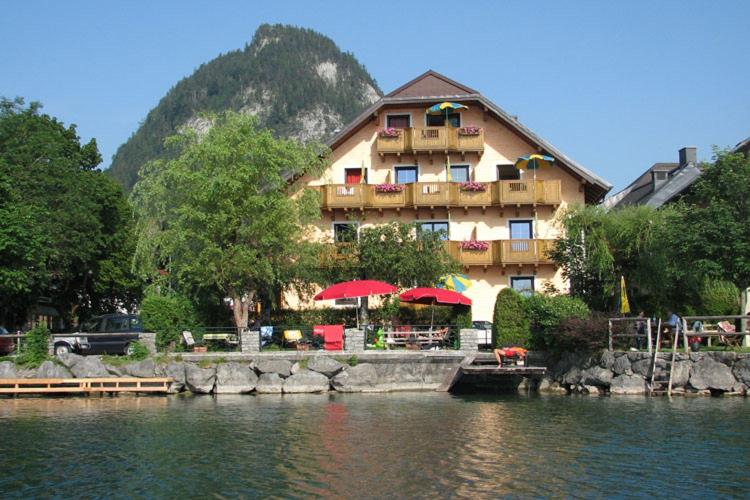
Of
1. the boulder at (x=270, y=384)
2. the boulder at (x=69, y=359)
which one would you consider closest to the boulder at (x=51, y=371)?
the boulder at (x=69, y=359)

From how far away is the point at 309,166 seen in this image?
3594cm

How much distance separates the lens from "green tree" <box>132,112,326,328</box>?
32.8 m

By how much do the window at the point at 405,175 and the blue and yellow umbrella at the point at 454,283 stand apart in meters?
6.93

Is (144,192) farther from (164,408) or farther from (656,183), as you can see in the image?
(656,183)

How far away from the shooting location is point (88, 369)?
1144 inches

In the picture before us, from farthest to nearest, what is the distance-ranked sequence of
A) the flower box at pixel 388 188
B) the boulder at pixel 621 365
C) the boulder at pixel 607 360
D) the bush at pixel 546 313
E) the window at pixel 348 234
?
1. the flower box at pixel 388 188
2. the window at pixel 348 234
3. the bush at pixel 546 313
4. the boulder at pixel 607 360
5. the boulder at pixel 621 365

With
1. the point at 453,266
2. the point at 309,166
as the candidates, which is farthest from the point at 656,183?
the point at 309,166

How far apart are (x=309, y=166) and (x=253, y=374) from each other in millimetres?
10534

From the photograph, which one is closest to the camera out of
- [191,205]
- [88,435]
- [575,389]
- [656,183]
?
[88,435]

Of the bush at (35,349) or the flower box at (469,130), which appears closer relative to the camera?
the bush at (35,349)

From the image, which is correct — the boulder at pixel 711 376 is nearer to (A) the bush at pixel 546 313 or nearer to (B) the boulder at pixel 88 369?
(A) the bush at pixel 546 313

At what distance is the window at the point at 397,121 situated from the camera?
4100 centimetres

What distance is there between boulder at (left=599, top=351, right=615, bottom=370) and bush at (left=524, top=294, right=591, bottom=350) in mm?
1628

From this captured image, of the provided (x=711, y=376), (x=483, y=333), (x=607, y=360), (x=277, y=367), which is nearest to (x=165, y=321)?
(x=277, y=367)
